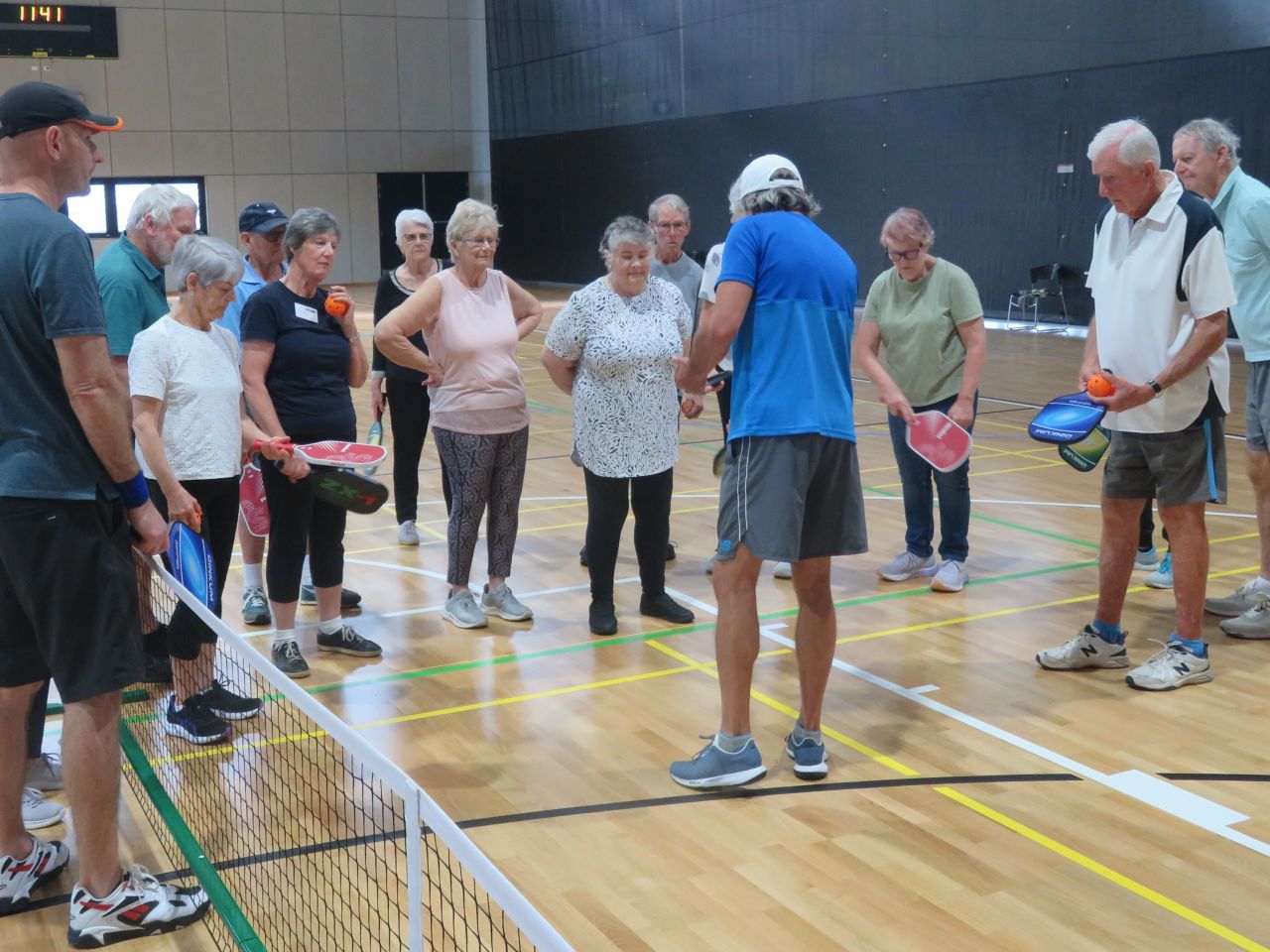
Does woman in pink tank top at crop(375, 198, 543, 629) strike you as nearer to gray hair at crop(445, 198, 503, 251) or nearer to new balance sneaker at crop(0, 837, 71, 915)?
gray hair at crop(445, 198, 503, 251)

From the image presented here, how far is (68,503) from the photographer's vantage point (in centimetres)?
278

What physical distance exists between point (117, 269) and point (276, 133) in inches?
869

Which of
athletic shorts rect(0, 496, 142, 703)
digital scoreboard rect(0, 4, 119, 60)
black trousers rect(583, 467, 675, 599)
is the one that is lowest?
black trousers rect(583, 467, 675, 599)

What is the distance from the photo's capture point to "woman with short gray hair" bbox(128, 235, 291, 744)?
12.6 ft

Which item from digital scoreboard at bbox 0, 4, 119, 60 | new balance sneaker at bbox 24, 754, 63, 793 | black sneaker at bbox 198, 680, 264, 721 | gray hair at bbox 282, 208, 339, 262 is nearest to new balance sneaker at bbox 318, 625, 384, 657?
Answer: black sneaker at bbox 198, 680, 264, 721

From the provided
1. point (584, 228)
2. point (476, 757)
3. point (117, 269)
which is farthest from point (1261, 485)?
point (584, 228)

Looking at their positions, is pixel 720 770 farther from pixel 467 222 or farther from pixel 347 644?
pixel 467 222

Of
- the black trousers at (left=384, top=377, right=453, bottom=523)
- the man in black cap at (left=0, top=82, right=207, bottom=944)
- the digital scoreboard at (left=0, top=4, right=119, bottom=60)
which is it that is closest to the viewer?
the man in black cap at (left=0, top=82, right=207, bottom=944)

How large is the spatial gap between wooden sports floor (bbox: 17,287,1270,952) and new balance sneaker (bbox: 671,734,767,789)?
5cm

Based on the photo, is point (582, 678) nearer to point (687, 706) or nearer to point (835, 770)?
point (687, 706)

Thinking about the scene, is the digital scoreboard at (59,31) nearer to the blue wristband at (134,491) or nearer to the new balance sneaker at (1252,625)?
the blue wristband at (134,491)

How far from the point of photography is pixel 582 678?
15.1ft

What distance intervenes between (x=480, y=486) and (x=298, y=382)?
→ 86 centimetres

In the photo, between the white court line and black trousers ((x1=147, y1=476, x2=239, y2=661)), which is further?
black trousers ((x1=147, y1=476, x2=239, y2=661))
